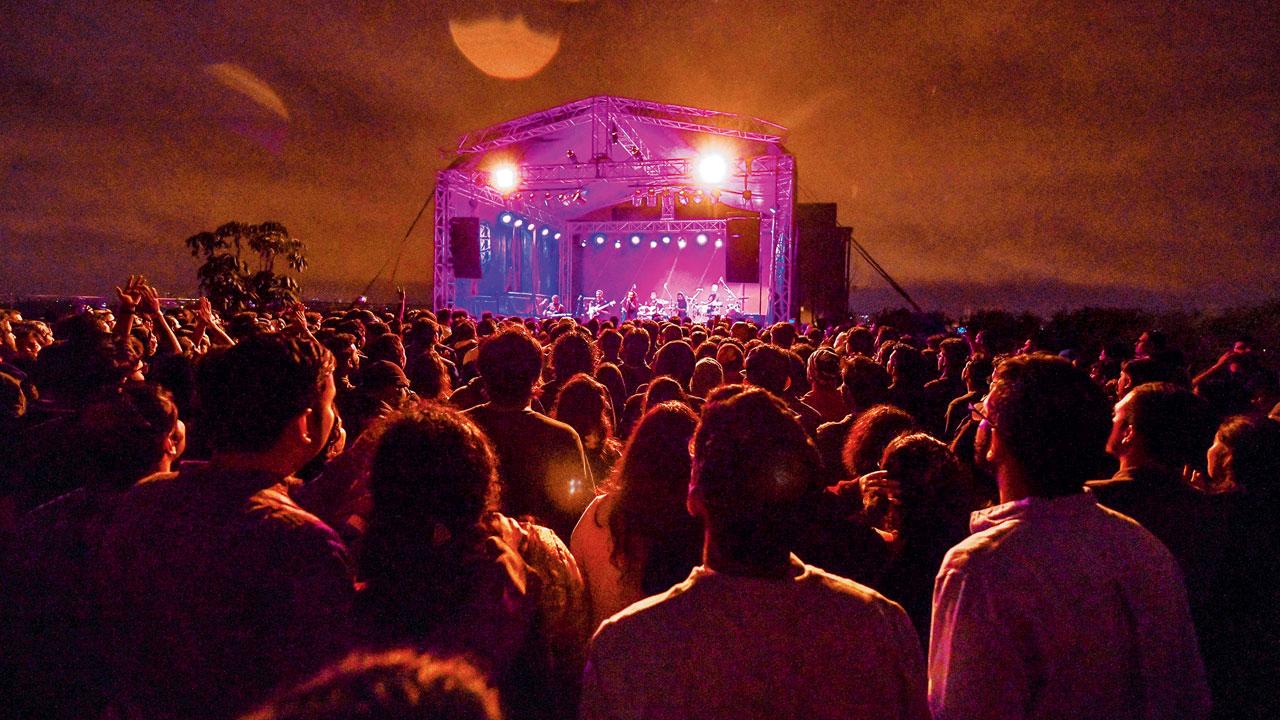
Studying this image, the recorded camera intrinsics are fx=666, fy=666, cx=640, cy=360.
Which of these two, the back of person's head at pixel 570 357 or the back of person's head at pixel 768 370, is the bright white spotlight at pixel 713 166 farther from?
the back of person's head at pixel 768 370

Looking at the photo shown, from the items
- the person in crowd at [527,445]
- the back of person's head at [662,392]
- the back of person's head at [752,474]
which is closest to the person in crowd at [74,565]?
the person in crowd at [527,445]

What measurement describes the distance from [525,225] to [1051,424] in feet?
70.6

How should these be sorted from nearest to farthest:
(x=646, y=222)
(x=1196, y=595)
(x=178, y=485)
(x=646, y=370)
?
(x=178, y=485), (x=1196, y=595), (x=646, y=370), (x=646, y=222)

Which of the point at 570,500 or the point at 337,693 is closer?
the point at 337,693

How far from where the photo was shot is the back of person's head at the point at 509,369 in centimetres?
264

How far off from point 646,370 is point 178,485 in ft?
14.4

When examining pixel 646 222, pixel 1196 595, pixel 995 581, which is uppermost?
pixel 646 222

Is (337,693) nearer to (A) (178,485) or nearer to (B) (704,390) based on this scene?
(A) (178,485)

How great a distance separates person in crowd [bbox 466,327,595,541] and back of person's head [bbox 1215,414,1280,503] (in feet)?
10.2

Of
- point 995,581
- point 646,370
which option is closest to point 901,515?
point 995,581

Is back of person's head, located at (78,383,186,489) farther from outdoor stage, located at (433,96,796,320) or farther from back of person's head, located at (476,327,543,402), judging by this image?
outdoor stage, located at (433,96,796,320)

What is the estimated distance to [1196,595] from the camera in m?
2.22

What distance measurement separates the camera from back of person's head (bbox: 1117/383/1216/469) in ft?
7.10

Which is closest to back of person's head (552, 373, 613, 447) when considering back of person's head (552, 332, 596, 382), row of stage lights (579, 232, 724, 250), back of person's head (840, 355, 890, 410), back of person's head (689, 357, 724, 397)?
back of person's head (552, 332, 596, 382)
